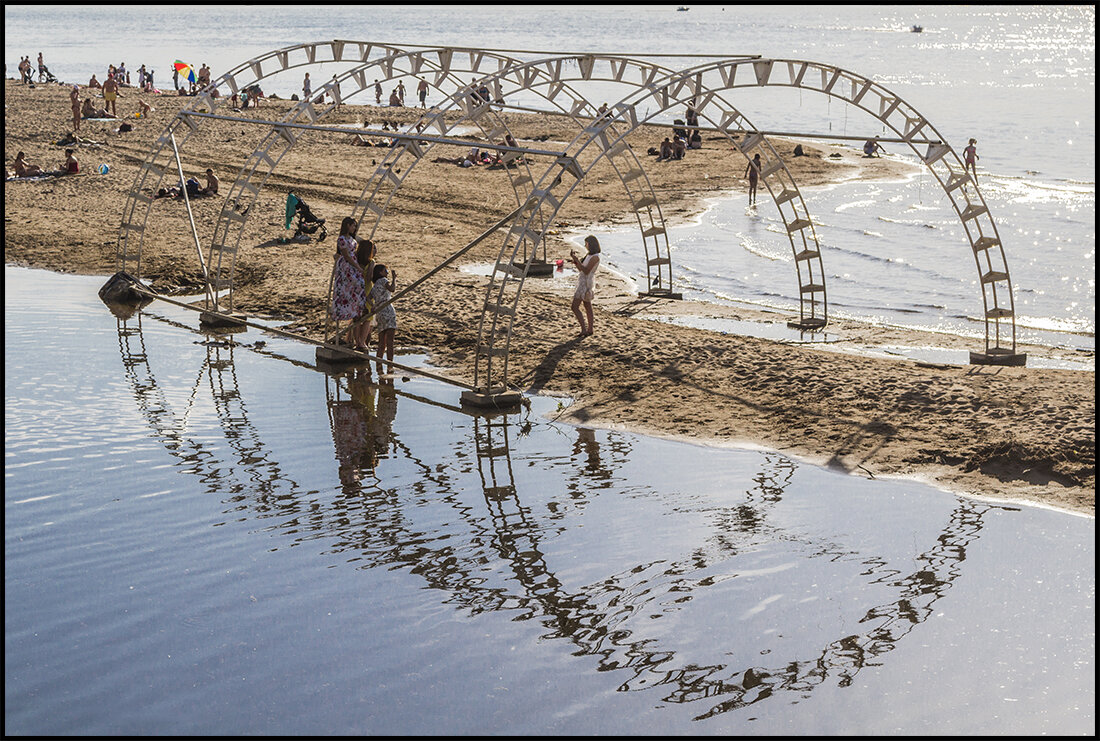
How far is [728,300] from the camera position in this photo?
2300 cm

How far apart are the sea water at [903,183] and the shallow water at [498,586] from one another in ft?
28.4

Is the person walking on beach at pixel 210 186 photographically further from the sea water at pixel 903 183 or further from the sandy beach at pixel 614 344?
the sea water at pixel 903 183

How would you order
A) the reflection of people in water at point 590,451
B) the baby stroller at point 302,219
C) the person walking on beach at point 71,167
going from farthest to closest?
the person walking on beach at point 71,167 → the baby stroller at point 302,219 → the reflection of people in water at point 590,451

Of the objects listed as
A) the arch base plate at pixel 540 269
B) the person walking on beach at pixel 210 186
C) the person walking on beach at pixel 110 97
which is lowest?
the arch base plate at pixel 540 269

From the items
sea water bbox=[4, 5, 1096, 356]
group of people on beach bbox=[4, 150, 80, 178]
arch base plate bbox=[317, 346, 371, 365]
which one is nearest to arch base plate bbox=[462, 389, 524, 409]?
arch base plate bbox=[317, 346, 371, 365]

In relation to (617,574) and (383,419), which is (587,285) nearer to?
(383,419)

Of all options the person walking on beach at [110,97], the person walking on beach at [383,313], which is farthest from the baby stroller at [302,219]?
the person walking on beach at [110,97]

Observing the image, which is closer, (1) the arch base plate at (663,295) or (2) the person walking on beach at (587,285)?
(2) the person walking on beach at (587,285)

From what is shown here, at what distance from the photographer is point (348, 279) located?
53.0 feet

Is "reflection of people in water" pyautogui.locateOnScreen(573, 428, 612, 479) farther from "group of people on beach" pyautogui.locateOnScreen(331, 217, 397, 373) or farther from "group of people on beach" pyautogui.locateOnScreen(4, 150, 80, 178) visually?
"group of people on beach" pyautogui.locateOnScreen(4, 150, 80, 178)

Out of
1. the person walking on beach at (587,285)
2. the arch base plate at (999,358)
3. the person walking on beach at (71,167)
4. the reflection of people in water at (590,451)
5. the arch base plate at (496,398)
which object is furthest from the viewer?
the person walking on beach at (71,167)

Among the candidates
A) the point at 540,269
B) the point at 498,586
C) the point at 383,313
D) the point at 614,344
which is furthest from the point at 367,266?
the point at 498,586

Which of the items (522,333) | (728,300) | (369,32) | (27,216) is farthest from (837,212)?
(369,32)

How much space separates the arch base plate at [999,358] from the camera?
52.7 ft
